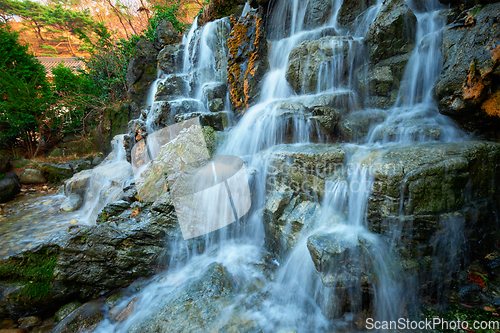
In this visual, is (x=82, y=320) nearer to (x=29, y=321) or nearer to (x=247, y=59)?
(x=29, y=321)

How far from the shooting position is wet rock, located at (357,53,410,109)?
177 inches

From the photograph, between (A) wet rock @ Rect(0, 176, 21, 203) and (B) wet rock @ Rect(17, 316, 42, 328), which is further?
(A) wet rock @ Rect(0, 176, 21, 203)

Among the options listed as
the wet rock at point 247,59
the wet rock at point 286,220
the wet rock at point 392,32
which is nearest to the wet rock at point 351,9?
the wet rock at point 392,32

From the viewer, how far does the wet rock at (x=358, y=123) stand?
4078 mm

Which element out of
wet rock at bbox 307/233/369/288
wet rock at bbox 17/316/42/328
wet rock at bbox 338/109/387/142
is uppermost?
wet rock at bbox 338/109/387/142

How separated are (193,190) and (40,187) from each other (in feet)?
29.4

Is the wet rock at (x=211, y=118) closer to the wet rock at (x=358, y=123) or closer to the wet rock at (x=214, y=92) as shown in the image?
the wet rock at (x=214, y=92)

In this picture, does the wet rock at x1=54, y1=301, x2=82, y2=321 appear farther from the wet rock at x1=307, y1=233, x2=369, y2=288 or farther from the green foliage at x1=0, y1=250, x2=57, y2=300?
the wet rock at x1=307, y1=233, x2=369, y2=288

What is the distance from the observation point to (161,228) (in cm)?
370

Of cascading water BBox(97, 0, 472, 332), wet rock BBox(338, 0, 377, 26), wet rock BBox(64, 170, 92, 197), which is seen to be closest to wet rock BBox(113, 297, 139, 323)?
cascading water BBox(97, 0, 472, 332)

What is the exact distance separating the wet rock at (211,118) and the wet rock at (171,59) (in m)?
5.36

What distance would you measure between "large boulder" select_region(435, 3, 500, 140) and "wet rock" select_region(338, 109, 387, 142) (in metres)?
0.94

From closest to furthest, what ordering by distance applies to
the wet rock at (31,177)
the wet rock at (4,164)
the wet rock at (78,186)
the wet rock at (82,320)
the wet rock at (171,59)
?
1. the wet rock at (82,320)
2. the wet rock at (78,186)
3. the wet rock at (4,164)
4. the wet rock at (31,177)
5. the wet rock at (171,59)

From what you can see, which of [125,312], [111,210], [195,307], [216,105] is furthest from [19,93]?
[195,307]
